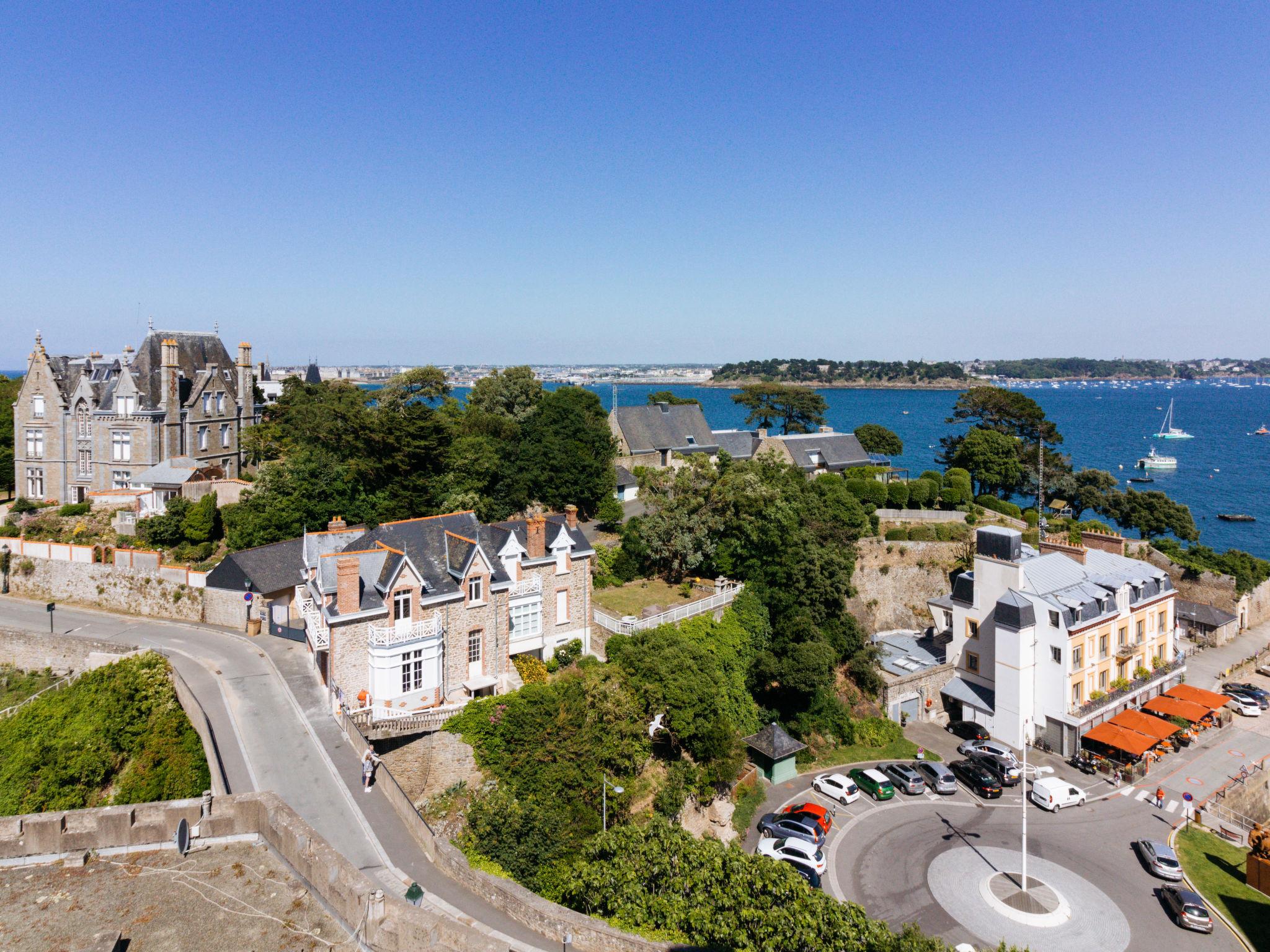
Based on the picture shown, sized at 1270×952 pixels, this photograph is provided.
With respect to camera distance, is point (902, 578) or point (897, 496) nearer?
point (902, 578)

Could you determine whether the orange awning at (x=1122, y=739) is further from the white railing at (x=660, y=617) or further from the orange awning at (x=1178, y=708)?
the white railing at (x=660, y=617)

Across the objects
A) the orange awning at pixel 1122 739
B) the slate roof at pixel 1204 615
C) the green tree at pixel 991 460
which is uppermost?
the green tree at pixel 991 460

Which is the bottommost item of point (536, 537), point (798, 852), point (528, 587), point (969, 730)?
point (969, 730)

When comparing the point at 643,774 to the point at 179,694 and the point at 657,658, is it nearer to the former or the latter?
the point at 657,658

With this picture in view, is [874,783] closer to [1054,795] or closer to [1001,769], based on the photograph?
[1001,769]

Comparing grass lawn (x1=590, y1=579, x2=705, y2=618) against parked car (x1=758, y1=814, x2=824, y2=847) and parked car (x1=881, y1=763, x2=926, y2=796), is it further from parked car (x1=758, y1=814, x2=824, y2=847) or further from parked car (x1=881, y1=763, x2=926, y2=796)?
parked car (x1=881, y1=763, x2=926, y2=796)

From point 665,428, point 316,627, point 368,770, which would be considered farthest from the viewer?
point 665,428

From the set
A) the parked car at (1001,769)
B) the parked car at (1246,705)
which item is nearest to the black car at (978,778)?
the parked car at (1001,769)

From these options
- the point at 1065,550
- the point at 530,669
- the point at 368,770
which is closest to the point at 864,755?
the point at 530,669
